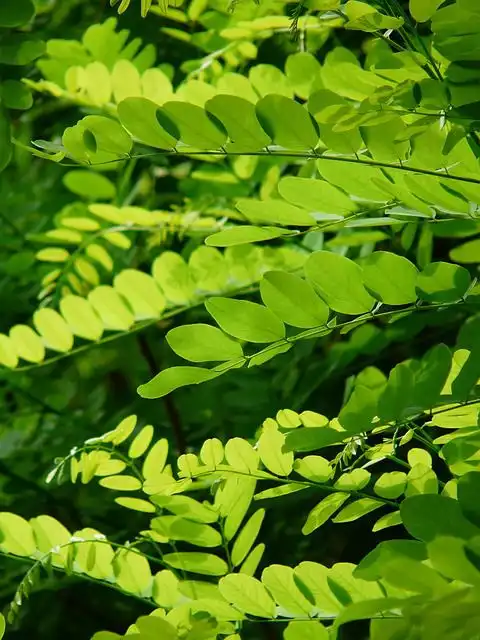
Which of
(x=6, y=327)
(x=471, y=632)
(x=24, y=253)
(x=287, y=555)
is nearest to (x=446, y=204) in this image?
(x=471, y=632)

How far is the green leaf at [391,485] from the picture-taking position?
529 mm

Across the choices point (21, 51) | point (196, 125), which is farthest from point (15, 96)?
point (196, 125)

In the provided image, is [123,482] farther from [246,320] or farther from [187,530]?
[246,320]

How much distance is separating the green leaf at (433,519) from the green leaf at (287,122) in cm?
21

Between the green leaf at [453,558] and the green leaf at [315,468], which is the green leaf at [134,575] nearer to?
the green leaf at [315,468]

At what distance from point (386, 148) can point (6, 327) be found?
0.77 metres

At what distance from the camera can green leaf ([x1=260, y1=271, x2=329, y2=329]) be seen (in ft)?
1.71

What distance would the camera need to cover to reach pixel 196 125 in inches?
20.1

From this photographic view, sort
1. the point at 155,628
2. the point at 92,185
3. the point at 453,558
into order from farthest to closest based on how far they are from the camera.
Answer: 1. the point at 92,185
2. the point at 155,628
3. the point at 453,558

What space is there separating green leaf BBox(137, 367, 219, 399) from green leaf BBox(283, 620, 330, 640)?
15cm

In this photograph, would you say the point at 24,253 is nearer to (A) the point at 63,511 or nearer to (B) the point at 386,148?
(A) the point at 63,511

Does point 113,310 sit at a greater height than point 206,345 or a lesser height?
lesser

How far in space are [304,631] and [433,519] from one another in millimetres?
135

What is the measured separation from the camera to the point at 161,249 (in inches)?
43.7
